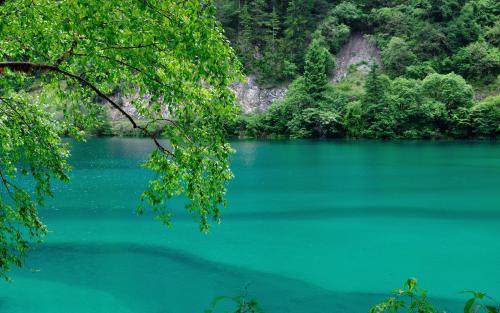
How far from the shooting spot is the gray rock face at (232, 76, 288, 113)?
248 ft

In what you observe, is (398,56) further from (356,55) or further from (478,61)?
(478,61)

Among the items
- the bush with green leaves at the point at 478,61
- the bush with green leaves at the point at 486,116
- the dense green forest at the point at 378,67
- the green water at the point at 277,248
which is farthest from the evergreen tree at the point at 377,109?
the green water at the point at 277,248

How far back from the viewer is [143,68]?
582 cm

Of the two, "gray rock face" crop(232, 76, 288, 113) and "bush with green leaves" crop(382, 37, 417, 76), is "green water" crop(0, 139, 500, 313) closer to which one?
"bush with green leaves" crop(382, 37, 417, 76)

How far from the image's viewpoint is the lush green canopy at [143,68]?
5344mm

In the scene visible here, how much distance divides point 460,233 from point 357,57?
6239 cm

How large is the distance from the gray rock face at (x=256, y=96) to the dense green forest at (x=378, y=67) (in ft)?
3.86

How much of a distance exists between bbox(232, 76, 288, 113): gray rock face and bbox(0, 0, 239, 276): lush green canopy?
68.1m

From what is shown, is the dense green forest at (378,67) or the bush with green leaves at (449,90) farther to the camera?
the dense green forest at (378,67)

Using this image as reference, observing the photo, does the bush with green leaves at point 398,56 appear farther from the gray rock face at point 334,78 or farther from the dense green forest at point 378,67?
the gray rock face at point 334,78

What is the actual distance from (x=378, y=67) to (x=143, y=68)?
229 ft

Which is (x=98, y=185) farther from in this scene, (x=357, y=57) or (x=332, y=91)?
(x=357, y=57)

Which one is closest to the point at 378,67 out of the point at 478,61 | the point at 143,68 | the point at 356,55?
the point at 356,55

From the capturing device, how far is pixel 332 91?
66.5 meters
